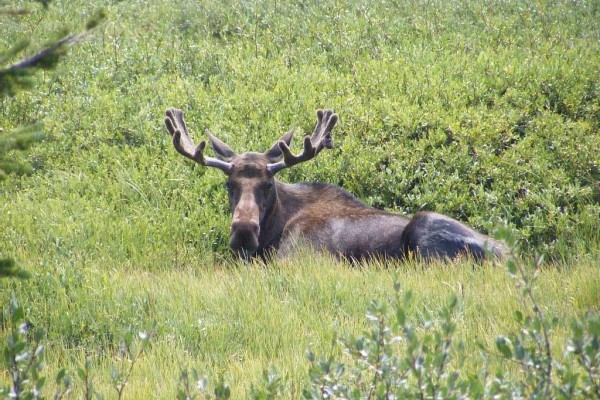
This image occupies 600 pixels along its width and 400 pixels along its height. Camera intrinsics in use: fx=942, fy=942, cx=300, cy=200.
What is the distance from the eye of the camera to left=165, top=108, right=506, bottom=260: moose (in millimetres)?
9469

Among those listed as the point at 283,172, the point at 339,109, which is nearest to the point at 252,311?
the point at 283,172

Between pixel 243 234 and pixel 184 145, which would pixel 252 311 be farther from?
pixel 184 145

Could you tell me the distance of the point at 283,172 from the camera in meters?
11.6

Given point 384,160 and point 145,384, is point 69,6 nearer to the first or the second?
point 384,160

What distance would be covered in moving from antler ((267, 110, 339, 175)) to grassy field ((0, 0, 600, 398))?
33.9 inches

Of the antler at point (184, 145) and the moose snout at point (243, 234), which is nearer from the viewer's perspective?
the moose snout at point (243, 234)

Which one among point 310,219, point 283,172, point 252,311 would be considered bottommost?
point 310,219

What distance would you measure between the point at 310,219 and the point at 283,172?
4.36ft

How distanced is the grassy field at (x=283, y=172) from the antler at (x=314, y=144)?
0.86 metres

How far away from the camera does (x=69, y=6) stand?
623 inches

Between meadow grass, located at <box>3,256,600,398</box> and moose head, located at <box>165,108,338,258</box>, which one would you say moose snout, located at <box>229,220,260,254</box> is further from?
meadow grass, located at <box>3,256,600,398</box>

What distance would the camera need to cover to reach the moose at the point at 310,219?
947cm

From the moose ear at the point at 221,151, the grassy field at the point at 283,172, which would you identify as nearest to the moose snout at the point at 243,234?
the grassy field at the point at 283,172

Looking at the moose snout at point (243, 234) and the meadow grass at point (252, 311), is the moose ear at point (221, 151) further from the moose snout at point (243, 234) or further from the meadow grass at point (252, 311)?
the meadow grass at point (252, 311)
